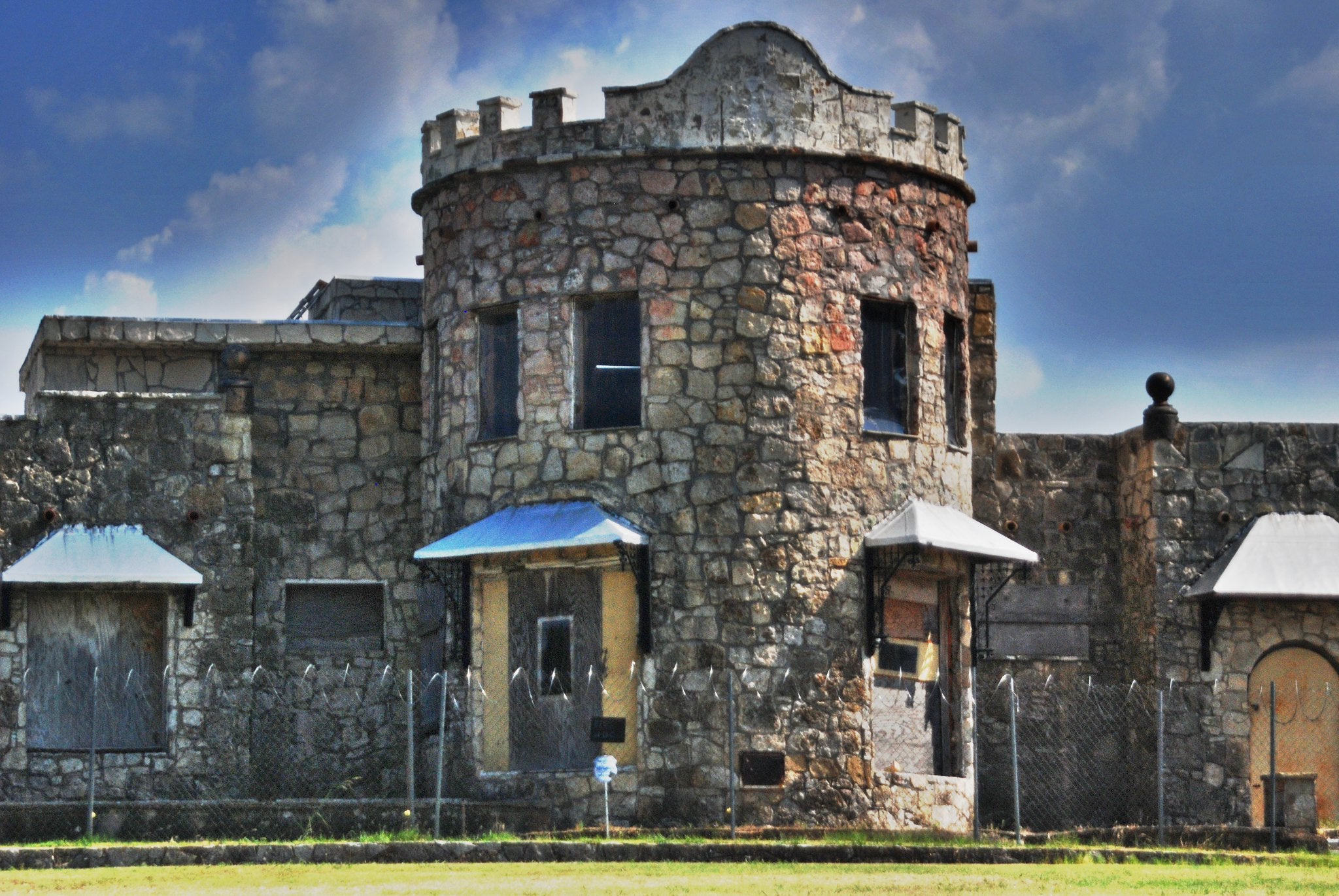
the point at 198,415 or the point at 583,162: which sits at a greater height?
the point at 583,162

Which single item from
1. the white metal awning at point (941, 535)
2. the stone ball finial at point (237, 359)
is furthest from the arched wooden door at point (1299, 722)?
the stone ball finial at point (237, 359)

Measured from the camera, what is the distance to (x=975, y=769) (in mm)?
23047

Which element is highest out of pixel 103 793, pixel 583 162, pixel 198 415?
pixel 583 162

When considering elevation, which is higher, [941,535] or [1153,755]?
[941,535]

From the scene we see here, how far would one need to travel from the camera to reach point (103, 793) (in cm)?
2445

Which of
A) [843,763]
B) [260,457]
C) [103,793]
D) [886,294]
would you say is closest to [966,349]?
[886,294]

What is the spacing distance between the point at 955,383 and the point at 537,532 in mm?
5030

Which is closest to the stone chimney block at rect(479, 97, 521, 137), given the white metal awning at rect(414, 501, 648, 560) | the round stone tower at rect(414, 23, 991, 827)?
the round stone tower at rect(414, 23, 991, 827)

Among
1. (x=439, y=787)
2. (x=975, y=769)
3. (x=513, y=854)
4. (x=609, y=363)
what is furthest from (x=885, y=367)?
(x=513, y=854)

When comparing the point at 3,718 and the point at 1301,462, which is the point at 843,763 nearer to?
the point at 1301,462

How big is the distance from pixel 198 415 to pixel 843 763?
7.89m

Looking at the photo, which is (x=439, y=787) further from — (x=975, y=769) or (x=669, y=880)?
(x=975, y=769)

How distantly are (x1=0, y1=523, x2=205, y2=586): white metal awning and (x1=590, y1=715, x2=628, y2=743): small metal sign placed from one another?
4.67 m

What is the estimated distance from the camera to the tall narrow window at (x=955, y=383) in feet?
82.4
